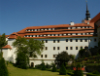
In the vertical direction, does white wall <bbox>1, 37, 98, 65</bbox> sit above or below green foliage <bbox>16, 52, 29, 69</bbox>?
above

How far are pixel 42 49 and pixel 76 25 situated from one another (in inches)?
686

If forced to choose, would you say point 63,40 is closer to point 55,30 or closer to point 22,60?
point 55,30

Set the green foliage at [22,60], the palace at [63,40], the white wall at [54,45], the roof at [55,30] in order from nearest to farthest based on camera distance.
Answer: the green foliage at [22,60], the white wall at [54,45], the palace at [63,40], the roof at [55,30]

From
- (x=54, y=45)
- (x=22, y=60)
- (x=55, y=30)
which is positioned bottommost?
(x=22, y=60)

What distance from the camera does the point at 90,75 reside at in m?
25.9

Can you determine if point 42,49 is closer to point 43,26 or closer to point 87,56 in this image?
point 43,26

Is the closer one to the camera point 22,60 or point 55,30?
point 22,60

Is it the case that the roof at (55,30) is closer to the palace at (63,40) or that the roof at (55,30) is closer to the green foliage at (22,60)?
the palace at (63,40)

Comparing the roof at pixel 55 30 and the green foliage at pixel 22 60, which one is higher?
the roof at pixel 55 30

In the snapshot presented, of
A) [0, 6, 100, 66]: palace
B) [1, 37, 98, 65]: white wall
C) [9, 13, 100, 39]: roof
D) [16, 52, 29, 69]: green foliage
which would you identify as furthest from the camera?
[9, 13, 100, 39]: roof

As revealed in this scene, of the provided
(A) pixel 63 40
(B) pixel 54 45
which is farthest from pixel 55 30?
(B) pixel 54 45

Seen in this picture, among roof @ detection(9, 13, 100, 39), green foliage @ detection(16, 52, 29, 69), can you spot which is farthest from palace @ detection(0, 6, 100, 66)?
green foliage @ detection(16, 52, 29, 69)

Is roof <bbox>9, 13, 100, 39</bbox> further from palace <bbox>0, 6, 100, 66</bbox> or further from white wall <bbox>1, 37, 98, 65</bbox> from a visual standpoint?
white wall <bbox>1, 37, 98, 65</bbox>

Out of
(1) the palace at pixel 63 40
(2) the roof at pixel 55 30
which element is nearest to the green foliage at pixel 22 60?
(1) the palace at pixel 63 40
